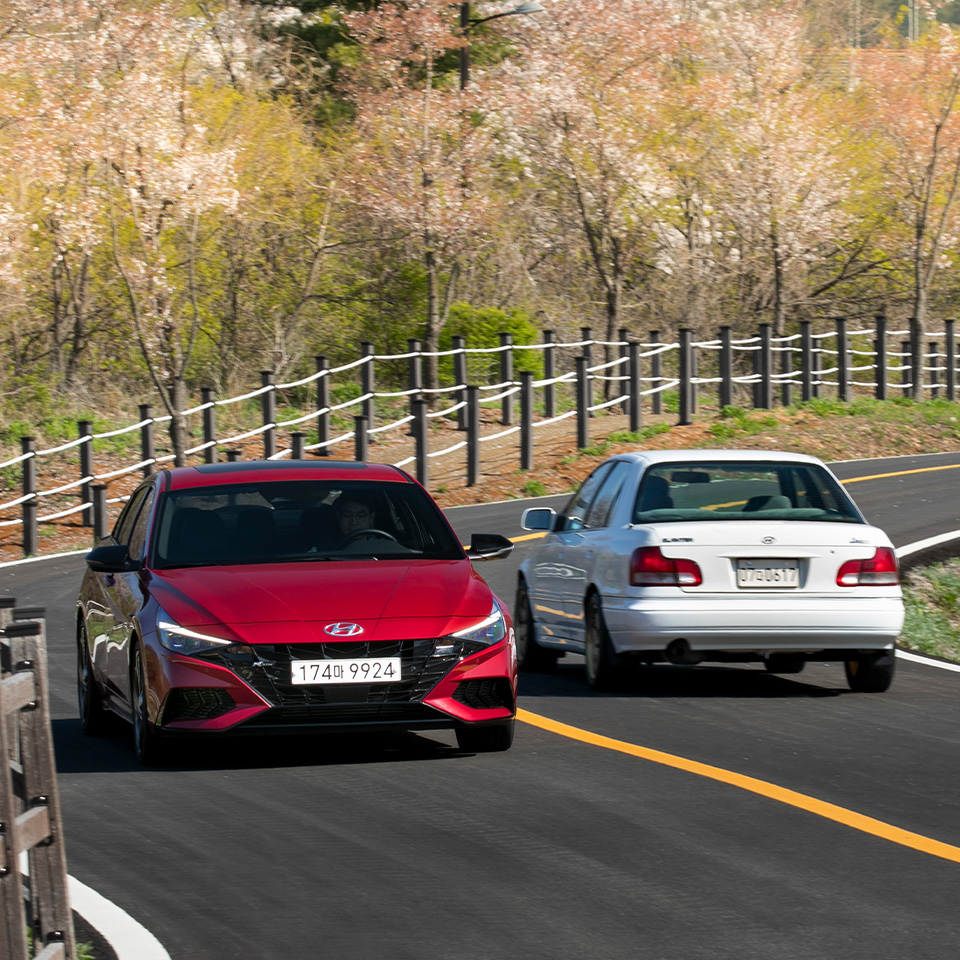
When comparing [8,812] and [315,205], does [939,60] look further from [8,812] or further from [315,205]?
[8,812]

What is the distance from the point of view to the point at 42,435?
3050 cm

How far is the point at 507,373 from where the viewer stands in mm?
30391

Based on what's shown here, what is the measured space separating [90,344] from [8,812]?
3068cm

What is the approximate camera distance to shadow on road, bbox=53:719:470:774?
858 centimetres

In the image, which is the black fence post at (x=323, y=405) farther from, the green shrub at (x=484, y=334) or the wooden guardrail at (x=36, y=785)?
the wooden guardrail at (x=36, y=785)

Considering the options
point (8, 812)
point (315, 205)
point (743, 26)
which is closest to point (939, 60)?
point (743, 26)

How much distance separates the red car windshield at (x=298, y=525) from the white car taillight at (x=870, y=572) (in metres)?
2.56

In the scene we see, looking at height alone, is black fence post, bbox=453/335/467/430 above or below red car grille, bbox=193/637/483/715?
below

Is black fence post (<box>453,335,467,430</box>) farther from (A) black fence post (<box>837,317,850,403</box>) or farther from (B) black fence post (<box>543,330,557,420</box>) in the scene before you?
(A) black fence post (<box>837,317,850,403</box>)

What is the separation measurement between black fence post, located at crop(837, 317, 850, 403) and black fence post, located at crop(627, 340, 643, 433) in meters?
5.65

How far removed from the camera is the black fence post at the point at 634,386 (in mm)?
28188

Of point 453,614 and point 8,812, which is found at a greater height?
point 8,812

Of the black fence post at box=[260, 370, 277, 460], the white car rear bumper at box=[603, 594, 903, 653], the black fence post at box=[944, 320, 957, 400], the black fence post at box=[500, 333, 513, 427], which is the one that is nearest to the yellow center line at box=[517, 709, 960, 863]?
the white car rear bumper at box=[603, 594, 903, 653]

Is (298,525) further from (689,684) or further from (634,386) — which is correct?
(634,386)
